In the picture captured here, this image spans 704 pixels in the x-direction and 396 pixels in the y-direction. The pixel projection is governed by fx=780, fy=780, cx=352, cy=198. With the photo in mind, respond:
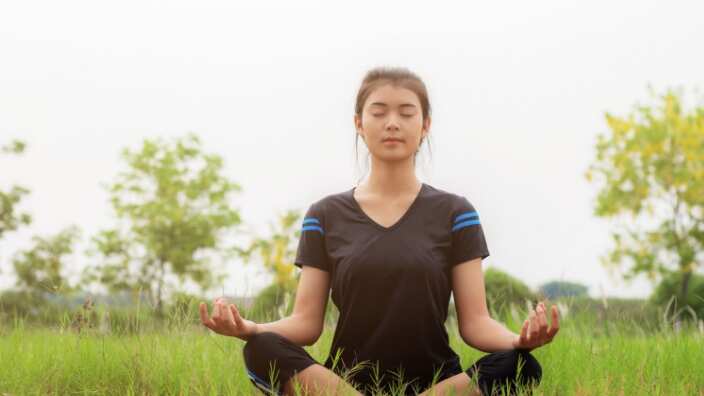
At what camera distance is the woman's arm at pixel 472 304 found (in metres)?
4.01

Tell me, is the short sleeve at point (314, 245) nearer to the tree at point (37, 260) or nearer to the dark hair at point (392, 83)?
the dark hair at point (392, 83)

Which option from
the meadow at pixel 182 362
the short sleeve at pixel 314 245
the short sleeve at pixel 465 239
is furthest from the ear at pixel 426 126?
the meadow at pixel 182 362

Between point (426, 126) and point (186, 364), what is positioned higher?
point (426, 126)

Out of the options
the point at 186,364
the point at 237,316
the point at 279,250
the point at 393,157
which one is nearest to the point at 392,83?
the point at 393,157

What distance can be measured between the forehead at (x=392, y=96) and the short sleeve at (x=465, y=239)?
2.06ft

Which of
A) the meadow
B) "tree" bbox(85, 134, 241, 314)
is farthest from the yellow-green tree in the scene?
the meadow

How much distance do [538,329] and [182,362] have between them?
2.28 meters

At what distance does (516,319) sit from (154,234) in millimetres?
17005

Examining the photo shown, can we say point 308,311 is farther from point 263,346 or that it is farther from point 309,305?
point 263,346

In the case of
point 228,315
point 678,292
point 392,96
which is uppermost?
point 392,96

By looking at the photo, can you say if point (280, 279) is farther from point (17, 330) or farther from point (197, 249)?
point (17, 330)

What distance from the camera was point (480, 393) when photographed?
388 cm

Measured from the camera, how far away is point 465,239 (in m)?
4.08

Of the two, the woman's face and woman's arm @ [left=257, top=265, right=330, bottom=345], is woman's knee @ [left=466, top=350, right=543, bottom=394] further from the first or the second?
the woman's face
